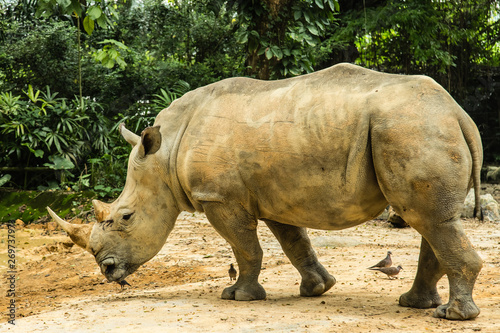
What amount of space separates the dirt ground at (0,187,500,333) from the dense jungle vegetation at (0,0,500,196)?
351 centimetres

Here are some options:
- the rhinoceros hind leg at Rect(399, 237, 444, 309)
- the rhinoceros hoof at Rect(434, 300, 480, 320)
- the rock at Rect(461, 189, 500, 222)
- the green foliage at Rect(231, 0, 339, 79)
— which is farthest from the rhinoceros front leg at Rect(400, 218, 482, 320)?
the rock at Rect(461, 189, 500, 222)

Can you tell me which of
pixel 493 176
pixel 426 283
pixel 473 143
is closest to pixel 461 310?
pixel 426 283

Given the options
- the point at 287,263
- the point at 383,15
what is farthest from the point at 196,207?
the point at 383,15

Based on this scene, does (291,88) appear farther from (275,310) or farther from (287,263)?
(287,263)

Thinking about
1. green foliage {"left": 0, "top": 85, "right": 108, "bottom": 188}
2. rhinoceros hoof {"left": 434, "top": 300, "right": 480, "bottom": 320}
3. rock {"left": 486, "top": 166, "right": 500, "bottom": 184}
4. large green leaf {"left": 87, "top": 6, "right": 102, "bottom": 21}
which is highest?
large green leaf {"left": 87, "top": 6, "right": 102, "bottom": 21}

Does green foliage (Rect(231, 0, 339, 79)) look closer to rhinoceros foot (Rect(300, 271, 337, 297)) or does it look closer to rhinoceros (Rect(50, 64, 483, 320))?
rhinoceros (Rect(50, 64, 483, 320))

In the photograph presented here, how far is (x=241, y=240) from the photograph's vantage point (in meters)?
5.12

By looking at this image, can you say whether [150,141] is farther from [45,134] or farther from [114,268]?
[45,134]

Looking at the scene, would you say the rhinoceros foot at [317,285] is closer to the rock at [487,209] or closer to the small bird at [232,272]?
the small bird at [232,272]

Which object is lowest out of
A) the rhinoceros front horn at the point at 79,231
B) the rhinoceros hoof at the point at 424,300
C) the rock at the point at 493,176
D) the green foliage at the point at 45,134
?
the rock at the point at 493,176

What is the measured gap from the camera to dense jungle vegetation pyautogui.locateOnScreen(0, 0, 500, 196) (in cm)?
1319

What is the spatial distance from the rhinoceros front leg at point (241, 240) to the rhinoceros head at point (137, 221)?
0.56 metres

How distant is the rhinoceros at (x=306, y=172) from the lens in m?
4.10

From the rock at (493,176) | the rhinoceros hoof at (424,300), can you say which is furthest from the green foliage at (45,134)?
the rhinoceros hoof at (424,300)
